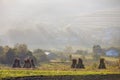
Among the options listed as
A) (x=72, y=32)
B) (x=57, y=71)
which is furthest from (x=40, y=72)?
(x=72, y=32)

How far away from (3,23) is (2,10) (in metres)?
0.29

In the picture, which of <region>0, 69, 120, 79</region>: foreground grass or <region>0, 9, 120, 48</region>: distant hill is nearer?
<region>0, 69, 120, 79</region>: foreground grass

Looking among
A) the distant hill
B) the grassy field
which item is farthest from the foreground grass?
the distant hill

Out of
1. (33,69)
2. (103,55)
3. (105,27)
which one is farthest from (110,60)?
(33,69)

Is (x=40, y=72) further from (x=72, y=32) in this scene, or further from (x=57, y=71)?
(x=72, y=32)

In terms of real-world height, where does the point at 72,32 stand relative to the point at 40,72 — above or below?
above

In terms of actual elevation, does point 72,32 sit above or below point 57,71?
above

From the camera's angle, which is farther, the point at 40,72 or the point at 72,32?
the point at 72,32

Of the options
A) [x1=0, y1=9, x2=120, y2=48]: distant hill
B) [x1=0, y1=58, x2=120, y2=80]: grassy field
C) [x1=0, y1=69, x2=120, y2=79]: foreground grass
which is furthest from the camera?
[x1=0, y1=9, x2=120, y2=48]: distant hill

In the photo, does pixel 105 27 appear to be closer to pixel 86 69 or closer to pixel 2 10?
pixel 86 69

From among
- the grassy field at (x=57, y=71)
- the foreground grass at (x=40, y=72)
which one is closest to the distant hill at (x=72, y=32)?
the grassy field at (x=57, y=71)

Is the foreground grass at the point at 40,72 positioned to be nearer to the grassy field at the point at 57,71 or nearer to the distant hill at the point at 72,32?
the grassy field at the point at 57,71

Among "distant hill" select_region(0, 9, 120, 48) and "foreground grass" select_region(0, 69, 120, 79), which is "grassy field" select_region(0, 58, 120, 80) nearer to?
"foreground grass" select_region(0, 69, 120, 79)

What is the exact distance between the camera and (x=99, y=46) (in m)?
9.22
